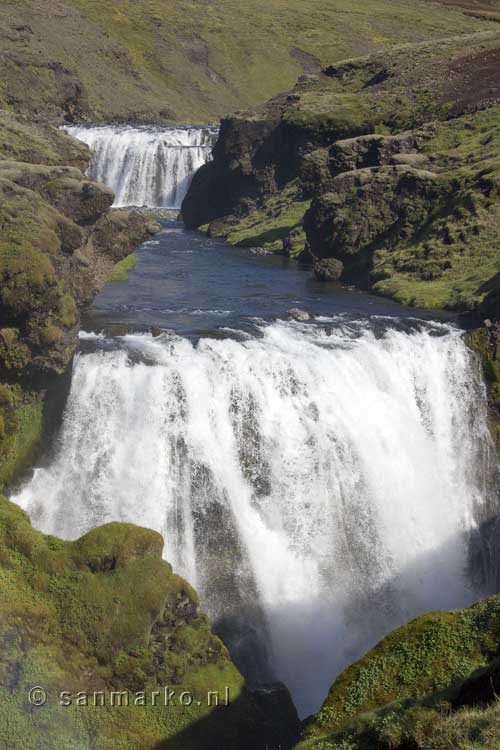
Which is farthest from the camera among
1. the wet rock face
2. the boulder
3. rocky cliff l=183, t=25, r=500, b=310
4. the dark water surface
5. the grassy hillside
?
the grassy hillside

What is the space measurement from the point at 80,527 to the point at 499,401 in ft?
57.3

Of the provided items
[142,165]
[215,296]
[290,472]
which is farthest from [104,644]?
[142,165]

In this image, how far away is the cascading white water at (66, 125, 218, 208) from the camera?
7069 cm

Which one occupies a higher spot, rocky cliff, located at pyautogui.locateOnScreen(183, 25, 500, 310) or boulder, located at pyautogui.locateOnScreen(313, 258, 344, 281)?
rocky cliff, located at pyautogui.locateOnScreen(183, 25, 500, 310)

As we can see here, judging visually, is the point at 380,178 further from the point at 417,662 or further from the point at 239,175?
the point at 417,662

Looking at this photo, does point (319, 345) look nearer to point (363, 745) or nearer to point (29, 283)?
point (29, 283)

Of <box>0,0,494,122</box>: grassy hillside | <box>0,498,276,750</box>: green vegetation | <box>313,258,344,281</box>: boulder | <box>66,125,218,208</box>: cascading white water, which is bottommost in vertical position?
<box>0,498,276,750</box>: green vegetation

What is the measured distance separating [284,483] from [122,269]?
20092 mm

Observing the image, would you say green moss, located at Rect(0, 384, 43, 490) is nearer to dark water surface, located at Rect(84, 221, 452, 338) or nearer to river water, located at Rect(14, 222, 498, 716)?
river water, located at Rect(14, 222, 498, 716)

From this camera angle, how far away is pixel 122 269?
4153 cm

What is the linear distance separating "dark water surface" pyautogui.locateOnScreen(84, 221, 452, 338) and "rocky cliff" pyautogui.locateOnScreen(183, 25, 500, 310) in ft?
7.25

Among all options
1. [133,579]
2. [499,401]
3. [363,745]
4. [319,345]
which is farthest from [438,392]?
[363,745]

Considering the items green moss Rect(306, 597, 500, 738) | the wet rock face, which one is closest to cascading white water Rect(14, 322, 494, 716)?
green moss Rect(306, 597, 500, 738)

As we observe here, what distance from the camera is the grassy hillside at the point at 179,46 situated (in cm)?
9725
